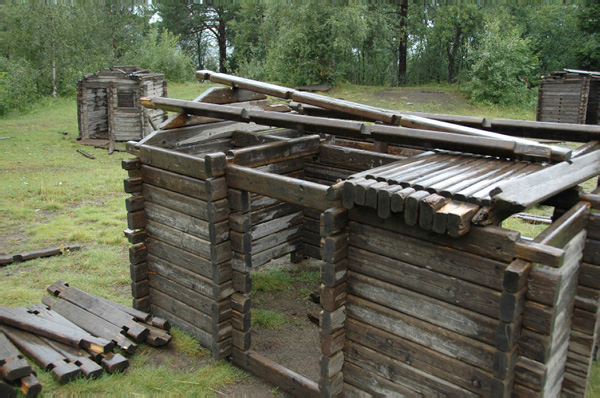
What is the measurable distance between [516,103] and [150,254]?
22174 mm

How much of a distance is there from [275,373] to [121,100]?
14.4 meters

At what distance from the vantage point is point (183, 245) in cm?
599

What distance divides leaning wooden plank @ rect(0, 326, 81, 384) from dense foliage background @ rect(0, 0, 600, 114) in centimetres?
1934

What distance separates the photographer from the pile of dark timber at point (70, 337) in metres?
5.07

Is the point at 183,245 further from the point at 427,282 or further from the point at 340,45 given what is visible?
the point at 340,45

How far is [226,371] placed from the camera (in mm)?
5562

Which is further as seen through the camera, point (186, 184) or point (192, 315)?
point (192, 315)

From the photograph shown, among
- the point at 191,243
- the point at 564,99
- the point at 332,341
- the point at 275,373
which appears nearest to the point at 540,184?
the point at 332,341

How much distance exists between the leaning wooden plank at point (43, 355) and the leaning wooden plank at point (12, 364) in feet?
0.59

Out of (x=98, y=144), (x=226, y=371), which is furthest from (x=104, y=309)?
(x=98, y=144)

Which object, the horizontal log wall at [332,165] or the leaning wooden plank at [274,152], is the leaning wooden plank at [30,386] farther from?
the horizontal log wall at [332,165]

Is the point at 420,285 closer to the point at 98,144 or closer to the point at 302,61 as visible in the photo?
the point at 98,144

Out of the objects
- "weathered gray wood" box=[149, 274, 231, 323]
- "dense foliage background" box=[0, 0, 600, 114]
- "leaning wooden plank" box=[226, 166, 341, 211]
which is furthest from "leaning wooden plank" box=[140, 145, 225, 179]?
"dense foliage background" box=[0, 0, 600, 114]

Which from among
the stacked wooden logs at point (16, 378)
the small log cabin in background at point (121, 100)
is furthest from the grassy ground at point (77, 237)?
the small log cabin in background at point (121, 100)
